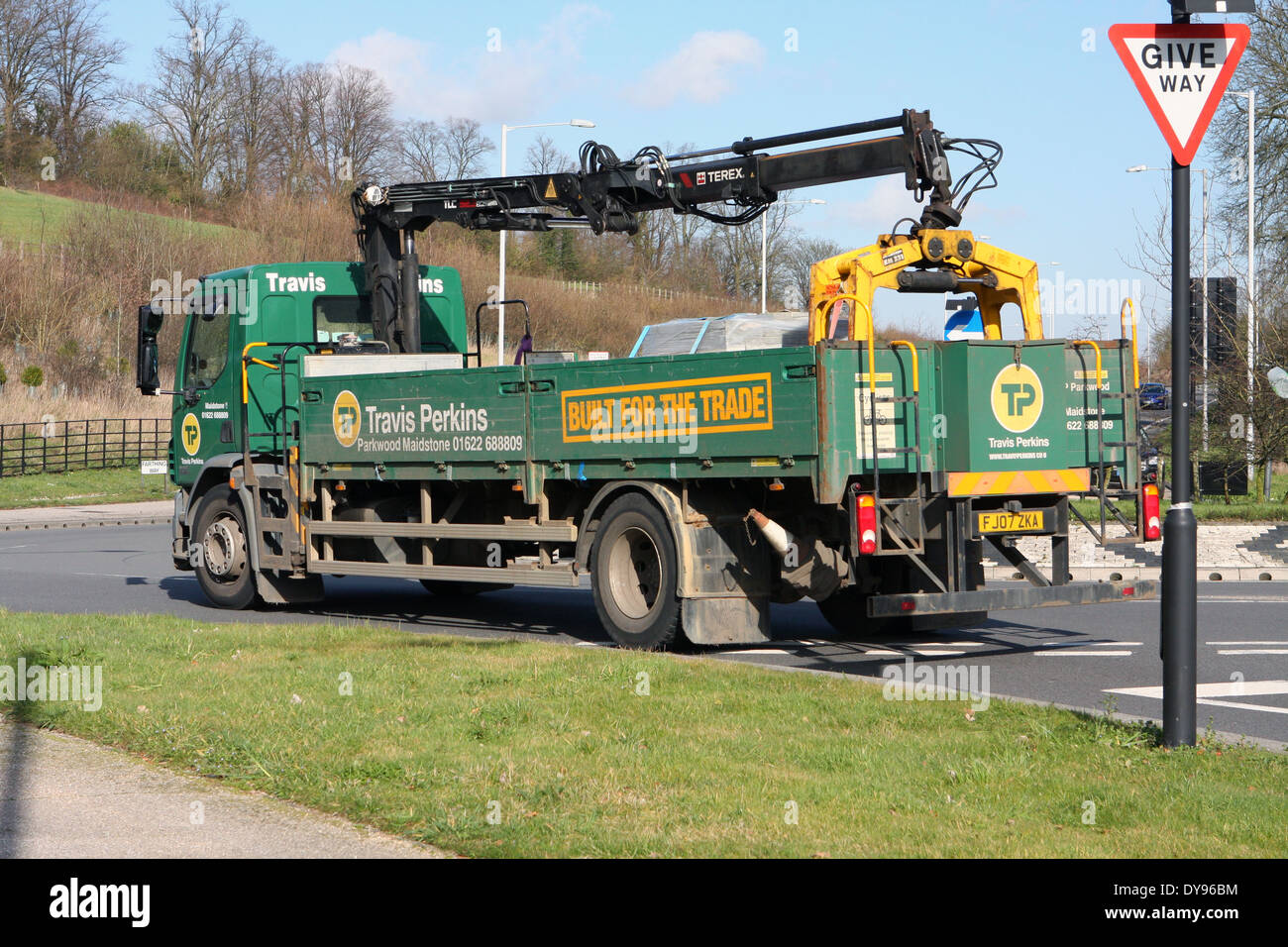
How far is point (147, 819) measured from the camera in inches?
235

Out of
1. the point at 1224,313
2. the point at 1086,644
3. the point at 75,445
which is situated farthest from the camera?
the point at 75,445

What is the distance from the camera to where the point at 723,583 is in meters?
10.9

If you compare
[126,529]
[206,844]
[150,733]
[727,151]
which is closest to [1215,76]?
[206,844]

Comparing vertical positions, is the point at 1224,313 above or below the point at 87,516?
above

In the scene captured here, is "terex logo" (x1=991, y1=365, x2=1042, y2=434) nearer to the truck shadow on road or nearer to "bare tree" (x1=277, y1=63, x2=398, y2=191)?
the truck shadow on road

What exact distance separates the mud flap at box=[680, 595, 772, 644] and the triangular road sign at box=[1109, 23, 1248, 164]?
5.07 m

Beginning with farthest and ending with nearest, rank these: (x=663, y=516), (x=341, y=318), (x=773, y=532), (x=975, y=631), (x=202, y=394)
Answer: (x=341, y=318) < (x=202, y=394) < (x=975, y=631) < (x=663, y=516) < (x=773, y=532)

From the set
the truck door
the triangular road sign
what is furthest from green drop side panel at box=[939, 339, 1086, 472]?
the truck door

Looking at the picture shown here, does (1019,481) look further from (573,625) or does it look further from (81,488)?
(81,488)

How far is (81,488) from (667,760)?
1380 inches

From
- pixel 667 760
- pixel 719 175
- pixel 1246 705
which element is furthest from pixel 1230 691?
pixel 719 175

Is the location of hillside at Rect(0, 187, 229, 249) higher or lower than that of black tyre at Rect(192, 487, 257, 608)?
higher

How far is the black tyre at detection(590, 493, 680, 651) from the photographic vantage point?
11.0 metres

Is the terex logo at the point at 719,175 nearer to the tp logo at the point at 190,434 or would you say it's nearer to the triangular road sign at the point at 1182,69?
the tp logo at the point at 190,434
